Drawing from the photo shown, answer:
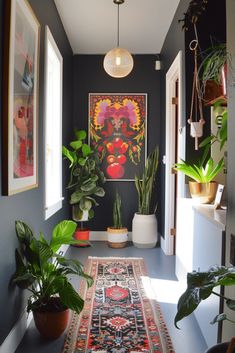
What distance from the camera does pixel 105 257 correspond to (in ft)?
13.6

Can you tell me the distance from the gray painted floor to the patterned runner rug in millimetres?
69

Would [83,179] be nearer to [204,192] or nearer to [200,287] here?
[204,192]

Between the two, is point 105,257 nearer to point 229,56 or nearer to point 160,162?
point 160,162

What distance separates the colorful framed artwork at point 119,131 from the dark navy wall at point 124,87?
0.27 ft

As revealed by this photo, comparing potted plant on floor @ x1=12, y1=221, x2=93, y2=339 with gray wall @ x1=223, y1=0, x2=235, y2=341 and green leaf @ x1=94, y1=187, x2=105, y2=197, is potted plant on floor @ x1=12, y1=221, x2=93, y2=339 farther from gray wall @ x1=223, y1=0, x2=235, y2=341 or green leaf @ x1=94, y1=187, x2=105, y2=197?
green leaf @ x1=94, y1=187, x2=105, y2=197

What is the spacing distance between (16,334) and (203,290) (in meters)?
1.54

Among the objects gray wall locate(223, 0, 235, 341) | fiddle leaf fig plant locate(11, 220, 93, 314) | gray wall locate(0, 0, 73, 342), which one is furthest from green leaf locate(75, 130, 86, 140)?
gray wall locate(223, 0, 235, 341)

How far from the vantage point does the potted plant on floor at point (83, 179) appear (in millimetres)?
4590

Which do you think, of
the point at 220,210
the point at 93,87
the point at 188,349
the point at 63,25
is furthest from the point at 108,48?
the point at 188,349

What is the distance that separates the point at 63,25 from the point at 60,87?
29.6 inches

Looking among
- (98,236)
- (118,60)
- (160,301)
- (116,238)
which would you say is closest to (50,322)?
(160,301)

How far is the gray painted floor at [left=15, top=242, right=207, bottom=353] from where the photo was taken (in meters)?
2.14

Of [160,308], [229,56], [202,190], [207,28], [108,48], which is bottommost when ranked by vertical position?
[160,308]

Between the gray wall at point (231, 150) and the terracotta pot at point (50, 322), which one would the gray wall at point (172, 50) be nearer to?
the gray wall at point (231, 150)
